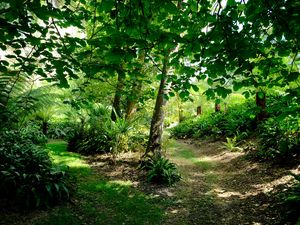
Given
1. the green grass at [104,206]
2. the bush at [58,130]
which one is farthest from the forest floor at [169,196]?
the bush at [58,130]

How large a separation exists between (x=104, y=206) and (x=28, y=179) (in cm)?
151

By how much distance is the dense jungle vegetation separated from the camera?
2785 millimetres

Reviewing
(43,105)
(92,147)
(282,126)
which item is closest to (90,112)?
(92,147)

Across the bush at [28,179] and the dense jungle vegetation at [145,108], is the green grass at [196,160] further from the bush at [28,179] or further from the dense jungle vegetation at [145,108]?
the bush at [28,179]

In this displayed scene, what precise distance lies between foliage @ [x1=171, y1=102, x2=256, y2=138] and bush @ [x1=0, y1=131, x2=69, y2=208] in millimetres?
6175

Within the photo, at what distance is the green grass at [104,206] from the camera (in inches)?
182

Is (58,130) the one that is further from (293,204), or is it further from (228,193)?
(293,204)

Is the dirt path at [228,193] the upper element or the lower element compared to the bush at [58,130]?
lower

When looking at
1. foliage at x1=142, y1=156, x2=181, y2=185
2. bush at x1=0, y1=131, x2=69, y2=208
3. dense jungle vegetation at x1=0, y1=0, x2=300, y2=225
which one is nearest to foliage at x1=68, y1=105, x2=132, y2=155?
dense jungle vegetation at x1=0, y1=0, x2=300, y2=225

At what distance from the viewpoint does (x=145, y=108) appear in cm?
1121

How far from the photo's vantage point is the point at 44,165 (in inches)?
213

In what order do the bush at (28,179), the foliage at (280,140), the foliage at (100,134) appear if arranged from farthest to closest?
the foliage at (100,134) → the foliage at (280,140) → the bush at (28,179)

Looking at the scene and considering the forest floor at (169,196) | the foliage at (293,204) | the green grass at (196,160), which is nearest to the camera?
the foliage at (293,204)

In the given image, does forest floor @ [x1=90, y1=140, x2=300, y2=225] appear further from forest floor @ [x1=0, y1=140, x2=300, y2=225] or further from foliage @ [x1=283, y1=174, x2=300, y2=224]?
foliage @ [x1=283, y1=174, x2=300, y2=224]
